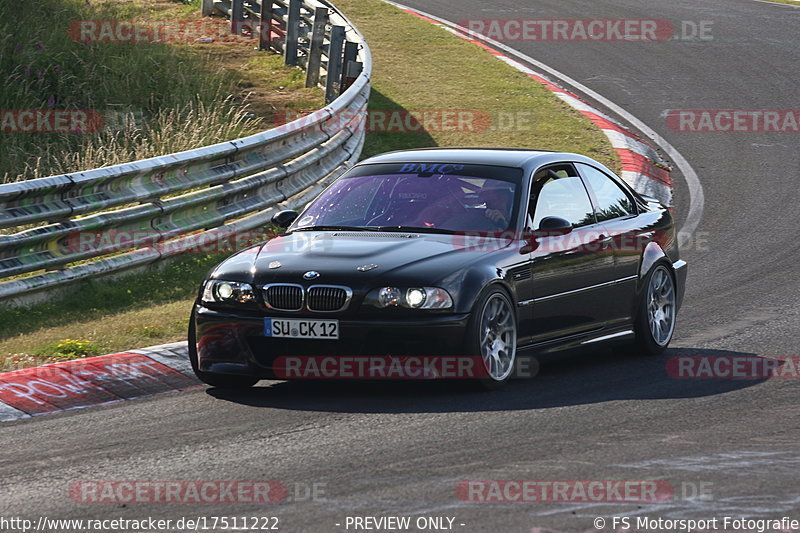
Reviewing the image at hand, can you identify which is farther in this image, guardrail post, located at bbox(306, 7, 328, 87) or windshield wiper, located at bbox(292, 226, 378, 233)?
guardrail post, located at bbox(306, 7, 328, 87)

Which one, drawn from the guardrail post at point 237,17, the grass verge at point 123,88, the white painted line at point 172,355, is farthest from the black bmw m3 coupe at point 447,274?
the guardrail post at point 237,17

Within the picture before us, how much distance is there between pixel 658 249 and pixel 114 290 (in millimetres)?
4240

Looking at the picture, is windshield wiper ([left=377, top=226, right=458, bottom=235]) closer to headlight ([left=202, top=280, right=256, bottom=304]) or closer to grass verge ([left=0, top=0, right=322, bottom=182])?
headlight ([left=202, top=280, right=256, bottom=304])

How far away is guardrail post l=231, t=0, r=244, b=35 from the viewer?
21266mm

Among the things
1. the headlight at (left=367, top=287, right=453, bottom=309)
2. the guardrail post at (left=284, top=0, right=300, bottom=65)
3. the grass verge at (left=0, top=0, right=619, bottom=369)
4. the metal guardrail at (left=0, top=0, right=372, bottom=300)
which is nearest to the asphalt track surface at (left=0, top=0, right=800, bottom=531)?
the headlight at (left=367, top=287, right=453, bottom=309)

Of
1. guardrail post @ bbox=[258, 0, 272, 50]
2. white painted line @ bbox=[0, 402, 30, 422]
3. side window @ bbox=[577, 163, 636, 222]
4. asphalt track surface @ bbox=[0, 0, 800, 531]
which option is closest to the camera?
asphalt track surface @ bbox=[0, 0, 800, 531]

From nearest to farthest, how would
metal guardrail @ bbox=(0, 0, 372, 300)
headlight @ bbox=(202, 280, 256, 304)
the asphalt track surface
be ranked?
1. the asphalt track surface
2. headlight @ bbox=(202, 280, 256, 304)
3. metal guardrail @ bbox=(0, 0, 372, 300)

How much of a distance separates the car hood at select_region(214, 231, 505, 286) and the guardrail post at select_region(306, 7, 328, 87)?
414 inches

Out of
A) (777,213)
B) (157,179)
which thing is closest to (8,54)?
(157,179)

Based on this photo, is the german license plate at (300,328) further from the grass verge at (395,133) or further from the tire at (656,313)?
the tire at (656,313)

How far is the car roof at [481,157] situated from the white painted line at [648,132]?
5.29 metres

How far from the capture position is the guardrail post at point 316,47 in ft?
60.1

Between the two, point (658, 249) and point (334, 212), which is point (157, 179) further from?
point (658, 249)

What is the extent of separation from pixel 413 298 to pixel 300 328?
67 cm
